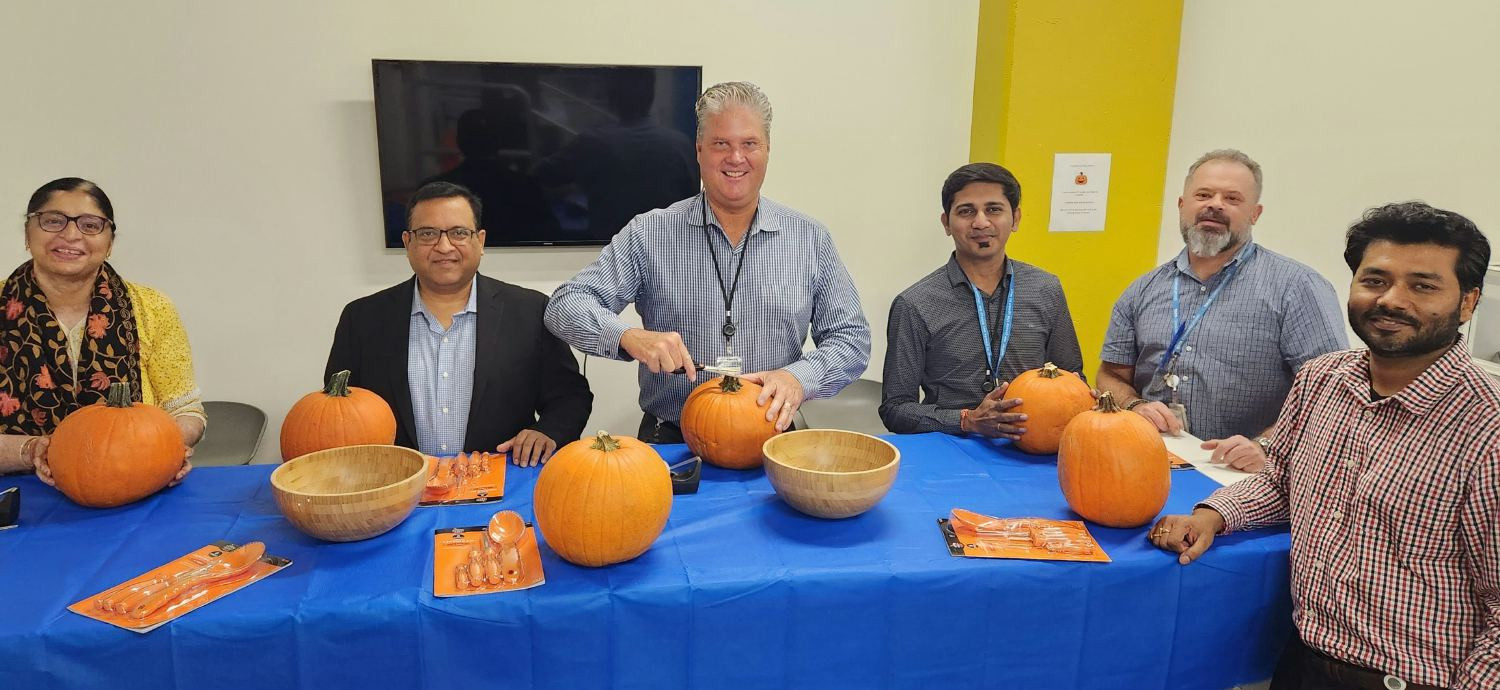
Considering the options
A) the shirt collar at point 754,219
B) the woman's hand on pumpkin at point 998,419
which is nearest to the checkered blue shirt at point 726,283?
the shirt collar at point 754,219

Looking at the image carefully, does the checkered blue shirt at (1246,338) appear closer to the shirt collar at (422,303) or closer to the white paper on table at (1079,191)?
the white paper on table at (1079,191)

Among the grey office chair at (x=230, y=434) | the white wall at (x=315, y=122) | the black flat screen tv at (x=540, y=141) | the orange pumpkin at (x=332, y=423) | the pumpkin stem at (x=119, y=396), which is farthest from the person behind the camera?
the black flat screen tv at (x=540, y=141)

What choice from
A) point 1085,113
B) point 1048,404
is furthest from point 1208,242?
point 1085,113

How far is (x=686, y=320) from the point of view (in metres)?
2.77

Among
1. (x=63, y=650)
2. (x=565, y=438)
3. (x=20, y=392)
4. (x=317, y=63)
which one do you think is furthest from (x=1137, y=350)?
(x=317, y=63)

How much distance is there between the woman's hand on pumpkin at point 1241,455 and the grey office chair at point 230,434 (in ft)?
11.9

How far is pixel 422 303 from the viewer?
268cm

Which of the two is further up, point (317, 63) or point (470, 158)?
point (317, 63)

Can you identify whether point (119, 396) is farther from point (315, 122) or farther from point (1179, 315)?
point (1179, 315)

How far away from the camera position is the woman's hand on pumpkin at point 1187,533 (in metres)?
1.73

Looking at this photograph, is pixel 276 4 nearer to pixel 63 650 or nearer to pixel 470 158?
pixel 470 158

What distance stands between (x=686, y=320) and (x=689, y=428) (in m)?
0.67

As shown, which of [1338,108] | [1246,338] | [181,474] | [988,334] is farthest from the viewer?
[1338,108]

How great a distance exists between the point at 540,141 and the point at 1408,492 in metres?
3.67
